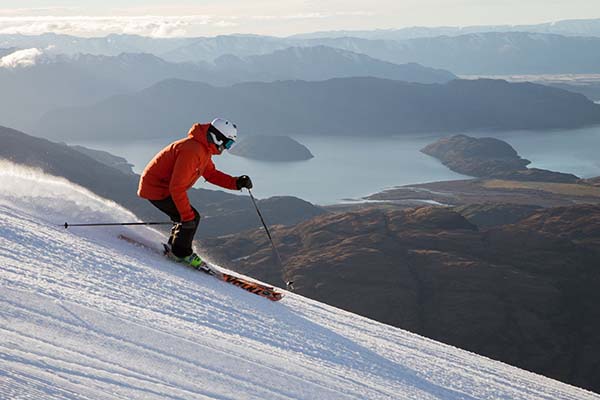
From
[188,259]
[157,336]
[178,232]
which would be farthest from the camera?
[188,259]

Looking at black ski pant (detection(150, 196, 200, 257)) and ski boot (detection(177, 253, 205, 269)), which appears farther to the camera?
ski boot (detection(177, 253, 205, 269))

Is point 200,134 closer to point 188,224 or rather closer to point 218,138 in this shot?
point 218,138

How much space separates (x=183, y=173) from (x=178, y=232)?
41.5 inches

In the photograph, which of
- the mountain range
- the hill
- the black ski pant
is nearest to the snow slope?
the black ski pant

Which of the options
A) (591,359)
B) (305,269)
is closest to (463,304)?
(591,359)

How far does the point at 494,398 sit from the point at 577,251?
237 feet

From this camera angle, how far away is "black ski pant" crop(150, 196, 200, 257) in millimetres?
8125

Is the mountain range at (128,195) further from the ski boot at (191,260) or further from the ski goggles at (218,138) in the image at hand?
the ski goggles at (218,138)

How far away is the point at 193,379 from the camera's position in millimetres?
4449

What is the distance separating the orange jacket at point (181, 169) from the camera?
7.50m

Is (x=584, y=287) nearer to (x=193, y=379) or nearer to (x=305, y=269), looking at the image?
(x=305, y=269)

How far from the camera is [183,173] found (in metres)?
7.50

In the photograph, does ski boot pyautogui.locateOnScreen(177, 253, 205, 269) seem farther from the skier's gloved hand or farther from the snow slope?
the skier's gloved hand

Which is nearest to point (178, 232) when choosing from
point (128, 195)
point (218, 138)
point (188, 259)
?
point (188, 259)
